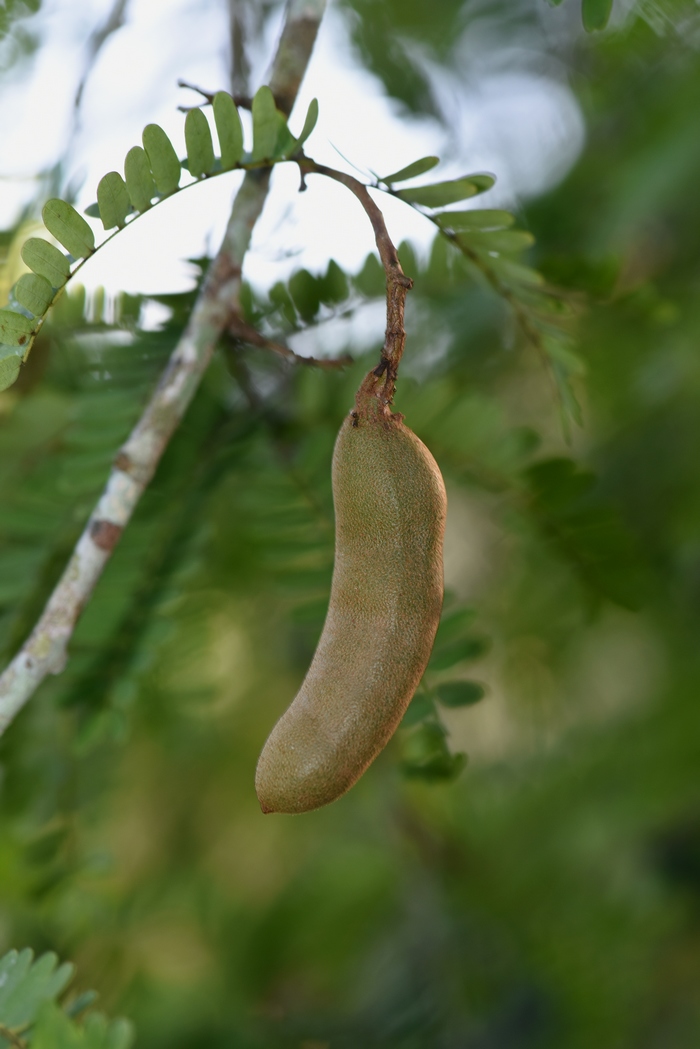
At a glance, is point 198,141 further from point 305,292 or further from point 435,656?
point 435,656

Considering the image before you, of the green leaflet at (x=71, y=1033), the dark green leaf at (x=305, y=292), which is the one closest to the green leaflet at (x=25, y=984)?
the green leaflet at (x=71, y=1033)

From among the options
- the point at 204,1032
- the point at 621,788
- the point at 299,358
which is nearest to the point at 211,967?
the point at 204,1032

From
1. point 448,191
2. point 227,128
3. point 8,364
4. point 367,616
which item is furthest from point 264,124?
point 367,616

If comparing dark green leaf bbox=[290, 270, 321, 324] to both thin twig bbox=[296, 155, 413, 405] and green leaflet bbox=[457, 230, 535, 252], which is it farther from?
thin twig bbox=[296, 155, 413, 405]

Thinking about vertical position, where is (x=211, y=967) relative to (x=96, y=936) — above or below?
below

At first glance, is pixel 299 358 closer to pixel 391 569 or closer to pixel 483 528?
pixel 391 569

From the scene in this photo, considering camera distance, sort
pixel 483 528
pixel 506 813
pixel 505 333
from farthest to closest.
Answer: pixel 483 528
pixel 506 813
pixel 505 333

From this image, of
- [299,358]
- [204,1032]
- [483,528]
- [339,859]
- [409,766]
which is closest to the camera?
[299,358]
